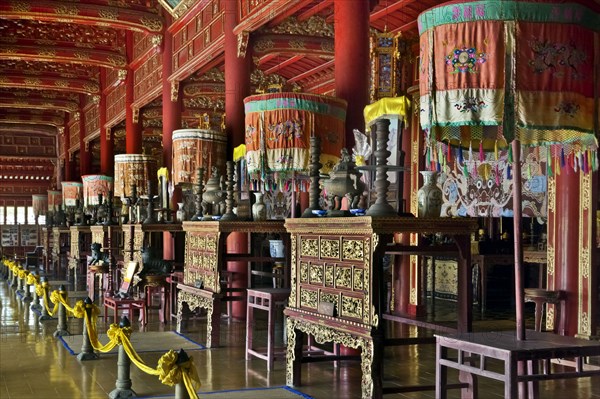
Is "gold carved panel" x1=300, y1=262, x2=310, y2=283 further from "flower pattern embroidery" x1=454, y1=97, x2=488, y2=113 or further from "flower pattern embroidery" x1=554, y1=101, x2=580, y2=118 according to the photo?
"flower pattern embroidery" x1=554, y1=101, x2=580, y2=118

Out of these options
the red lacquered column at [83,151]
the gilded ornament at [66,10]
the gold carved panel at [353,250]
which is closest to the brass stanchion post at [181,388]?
the gold carved panel at [353,250]

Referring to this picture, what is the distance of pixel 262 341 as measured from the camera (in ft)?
23.2

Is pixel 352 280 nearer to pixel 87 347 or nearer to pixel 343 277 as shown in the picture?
pixel 343 277

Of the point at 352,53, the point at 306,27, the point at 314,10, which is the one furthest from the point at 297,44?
Result: the point at 352,53

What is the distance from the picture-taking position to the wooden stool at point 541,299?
589 cm

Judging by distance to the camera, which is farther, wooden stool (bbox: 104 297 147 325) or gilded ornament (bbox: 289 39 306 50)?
gilded ornament (bbox: 289 39 306 50)

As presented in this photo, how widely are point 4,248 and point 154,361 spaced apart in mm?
21285

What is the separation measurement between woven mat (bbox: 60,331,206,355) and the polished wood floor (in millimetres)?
112

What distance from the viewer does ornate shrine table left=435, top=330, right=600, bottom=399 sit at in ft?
10.3

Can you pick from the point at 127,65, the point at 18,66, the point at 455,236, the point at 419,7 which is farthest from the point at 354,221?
the point at 18,66

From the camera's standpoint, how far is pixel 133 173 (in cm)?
1267

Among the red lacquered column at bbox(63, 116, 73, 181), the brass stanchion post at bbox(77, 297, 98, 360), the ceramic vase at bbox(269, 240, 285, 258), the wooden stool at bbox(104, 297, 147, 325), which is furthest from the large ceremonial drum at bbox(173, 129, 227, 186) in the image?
the red lacquered column at bbox(63, 116, 73, 181)

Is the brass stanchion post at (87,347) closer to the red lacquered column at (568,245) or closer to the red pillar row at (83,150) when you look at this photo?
the red lacquered column at (568,245)

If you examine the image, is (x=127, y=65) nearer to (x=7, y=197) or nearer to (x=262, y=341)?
(x=262, y=341)
